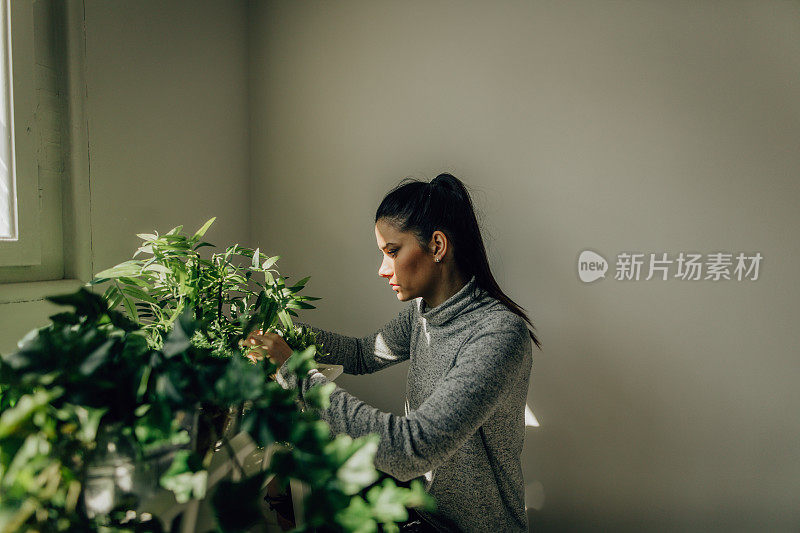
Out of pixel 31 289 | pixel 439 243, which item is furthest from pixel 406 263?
pixel 31 289

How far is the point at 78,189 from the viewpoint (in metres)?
0.92

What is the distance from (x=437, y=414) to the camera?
2.65ft

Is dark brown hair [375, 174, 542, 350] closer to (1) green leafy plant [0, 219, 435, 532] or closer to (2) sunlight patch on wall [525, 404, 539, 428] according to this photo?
(2) sunlight patch on wall [525, 404, 539, 428]

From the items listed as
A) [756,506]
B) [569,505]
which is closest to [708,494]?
[756,506]

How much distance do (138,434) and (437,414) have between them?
0.51 m

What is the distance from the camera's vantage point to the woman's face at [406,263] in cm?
107

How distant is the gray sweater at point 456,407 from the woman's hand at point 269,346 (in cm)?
5

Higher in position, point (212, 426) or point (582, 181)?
point (582, 181)

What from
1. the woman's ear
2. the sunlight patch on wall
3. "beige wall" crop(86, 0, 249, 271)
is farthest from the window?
the sunlight patch on wall

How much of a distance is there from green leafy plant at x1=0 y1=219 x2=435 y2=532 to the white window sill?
44 centimetres

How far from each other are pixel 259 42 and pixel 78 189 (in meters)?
0.87

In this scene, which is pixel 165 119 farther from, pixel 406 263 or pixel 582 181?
pixel 582 181

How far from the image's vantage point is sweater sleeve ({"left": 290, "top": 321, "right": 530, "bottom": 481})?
779 mm

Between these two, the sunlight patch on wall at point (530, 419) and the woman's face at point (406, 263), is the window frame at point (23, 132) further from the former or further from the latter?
the sunlight patch on wall at point (530, 419)
